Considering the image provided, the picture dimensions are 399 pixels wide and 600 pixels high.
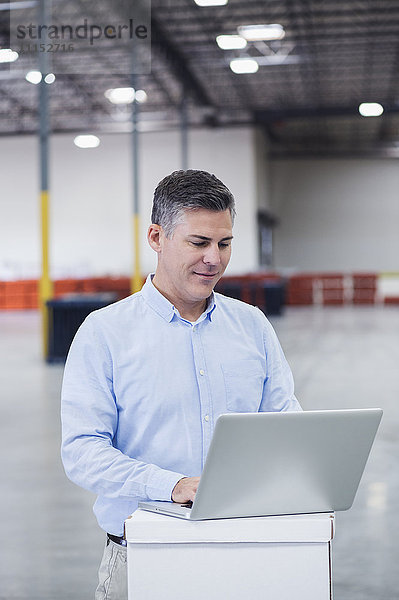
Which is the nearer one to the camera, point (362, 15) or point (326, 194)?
point (362, 15)

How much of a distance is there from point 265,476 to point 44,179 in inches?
473

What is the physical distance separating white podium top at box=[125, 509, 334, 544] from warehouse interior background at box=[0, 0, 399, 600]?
2.44m

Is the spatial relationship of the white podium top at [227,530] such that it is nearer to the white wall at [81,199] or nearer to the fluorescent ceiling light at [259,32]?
the fluorescent ceiling light at [259,32]

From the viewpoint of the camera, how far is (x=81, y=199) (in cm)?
3197

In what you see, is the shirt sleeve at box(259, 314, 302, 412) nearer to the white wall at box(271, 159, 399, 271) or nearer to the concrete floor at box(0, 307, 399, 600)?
the concrete floor at box(0, 307, 399, 600)

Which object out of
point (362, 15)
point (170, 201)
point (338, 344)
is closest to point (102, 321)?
point (170, 201)

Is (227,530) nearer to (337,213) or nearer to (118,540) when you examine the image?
(118,540)

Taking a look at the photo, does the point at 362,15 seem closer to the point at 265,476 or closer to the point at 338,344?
the point at 338,344

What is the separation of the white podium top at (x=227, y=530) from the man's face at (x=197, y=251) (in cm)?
57

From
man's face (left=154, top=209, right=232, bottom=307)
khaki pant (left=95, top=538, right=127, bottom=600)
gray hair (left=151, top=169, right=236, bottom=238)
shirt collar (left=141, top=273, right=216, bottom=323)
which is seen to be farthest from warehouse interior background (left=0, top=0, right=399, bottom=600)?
gray hair (left=151, top=169, right=236, bottom=238)

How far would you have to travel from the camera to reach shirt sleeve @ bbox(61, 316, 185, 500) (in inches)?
75.6

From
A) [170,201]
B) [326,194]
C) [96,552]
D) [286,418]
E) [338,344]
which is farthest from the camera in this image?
[326,194]

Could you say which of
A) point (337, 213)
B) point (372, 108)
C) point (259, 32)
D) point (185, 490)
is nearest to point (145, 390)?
point (185, 490)

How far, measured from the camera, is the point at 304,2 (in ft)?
64.2
